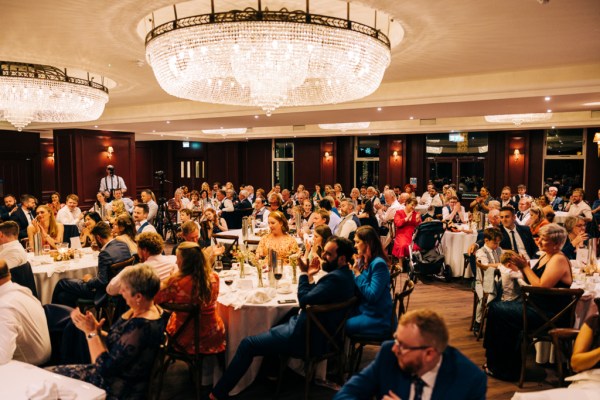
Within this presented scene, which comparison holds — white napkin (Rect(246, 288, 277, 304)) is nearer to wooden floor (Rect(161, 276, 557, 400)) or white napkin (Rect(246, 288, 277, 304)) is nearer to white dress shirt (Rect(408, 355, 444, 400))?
wooden floor (Rect(161, 276, 557, 400))

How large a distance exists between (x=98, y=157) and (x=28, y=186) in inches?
125

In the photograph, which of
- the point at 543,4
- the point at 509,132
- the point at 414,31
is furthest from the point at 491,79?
the point at 509,132

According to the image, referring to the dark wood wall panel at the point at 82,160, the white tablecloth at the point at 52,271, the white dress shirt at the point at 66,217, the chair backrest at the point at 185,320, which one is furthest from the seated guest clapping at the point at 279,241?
the dark wood wall panel at the point at 82,160

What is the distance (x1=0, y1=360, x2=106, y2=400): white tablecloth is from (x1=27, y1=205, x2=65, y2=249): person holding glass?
4.22 meters

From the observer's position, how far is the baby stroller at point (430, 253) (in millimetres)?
7793

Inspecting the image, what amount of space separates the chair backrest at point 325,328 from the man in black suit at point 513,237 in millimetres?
2989

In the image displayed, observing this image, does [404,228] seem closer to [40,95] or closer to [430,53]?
[430,53]

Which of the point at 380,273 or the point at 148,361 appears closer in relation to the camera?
the point at 148,361

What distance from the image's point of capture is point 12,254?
4.51 meters

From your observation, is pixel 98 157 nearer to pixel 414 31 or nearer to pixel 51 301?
pixel 51 301

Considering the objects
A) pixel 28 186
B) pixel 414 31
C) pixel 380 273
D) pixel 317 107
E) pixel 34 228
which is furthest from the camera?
pixel 28 186

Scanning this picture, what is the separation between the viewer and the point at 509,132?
16.0m

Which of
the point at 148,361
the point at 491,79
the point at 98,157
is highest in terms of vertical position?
the point at 491,79

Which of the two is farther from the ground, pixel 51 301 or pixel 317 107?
pixel 317 107
